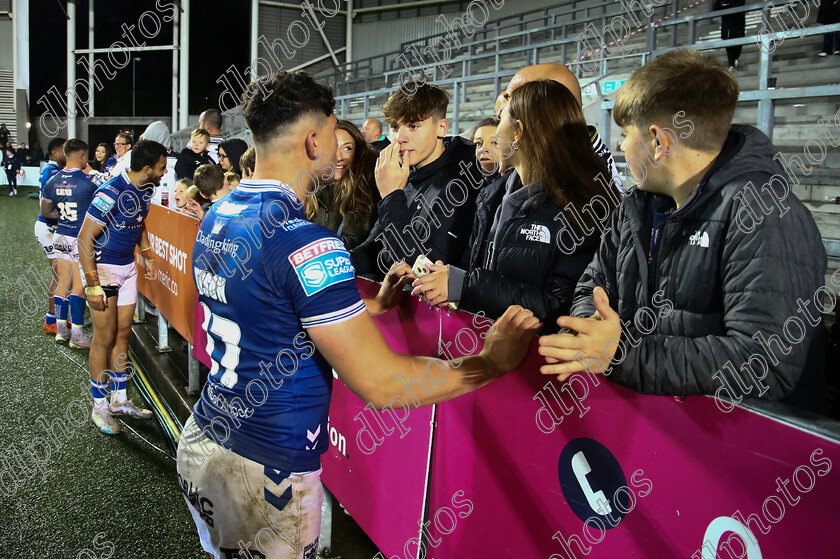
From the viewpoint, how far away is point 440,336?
2.12m

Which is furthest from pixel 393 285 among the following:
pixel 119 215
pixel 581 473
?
pixel 119 215

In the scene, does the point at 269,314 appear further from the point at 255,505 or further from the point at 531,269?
the point at 531,269

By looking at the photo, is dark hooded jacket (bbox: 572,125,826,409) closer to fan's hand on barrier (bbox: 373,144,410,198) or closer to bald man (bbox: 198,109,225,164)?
fan's hand on barrier (bbox: 373,144,410,198)

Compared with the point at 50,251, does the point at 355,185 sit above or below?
above

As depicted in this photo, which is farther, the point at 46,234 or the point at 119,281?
the point at 46,234

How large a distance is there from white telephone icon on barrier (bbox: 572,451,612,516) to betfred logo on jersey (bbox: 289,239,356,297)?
29.2 inches

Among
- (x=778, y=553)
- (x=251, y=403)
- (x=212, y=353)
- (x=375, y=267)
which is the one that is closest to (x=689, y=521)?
(x=778, y=553)

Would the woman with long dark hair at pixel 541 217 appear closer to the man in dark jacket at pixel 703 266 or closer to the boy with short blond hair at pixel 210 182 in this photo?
the man in dark jacket at pixel 703 266

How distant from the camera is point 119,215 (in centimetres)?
489

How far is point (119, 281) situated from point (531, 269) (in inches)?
157

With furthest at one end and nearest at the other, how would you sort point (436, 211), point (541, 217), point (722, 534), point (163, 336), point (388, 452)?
point (163, 336) < point (436, 211) < point (388, 452) < point (541, 217) < point (722, 534)

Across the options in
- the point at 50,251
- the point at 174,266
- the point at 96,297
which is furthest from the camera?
the point at 50,251

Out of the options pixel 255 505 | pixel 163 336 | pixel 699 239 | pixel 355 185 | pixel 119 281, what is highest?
pixel 355 185

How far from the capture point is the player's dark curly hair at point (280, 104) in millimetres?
1733
